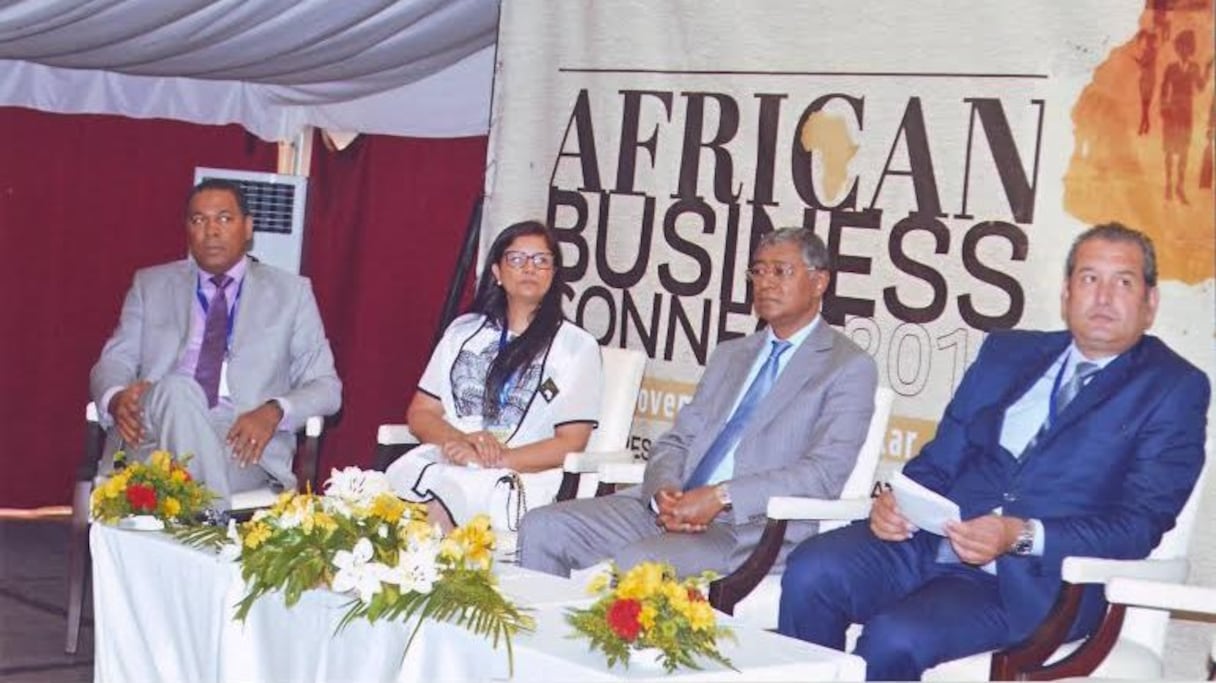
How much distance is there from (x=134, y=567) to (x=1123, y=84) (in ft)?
9.16

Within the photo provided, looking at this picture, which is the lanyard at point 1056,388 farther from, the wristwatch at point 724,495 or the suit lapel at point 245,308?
the suit lapel at point 245,308

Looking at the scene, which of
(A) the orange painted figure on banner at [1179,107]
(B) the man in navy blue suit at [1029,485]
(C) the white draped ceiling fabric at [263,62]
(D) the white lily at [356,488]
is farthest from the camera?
(C) the white draped ceiling fabric at [263,62]

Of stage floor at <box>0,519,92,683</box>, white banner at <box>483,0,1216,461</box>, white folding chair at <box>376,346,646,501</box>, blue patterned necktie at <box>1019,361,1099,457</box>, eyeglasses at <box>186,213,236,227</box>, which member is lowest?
stage floor at <box>0,519,92,683</box>

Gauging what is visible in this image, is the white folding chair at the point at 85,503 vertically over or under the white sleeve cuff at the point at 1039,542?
under

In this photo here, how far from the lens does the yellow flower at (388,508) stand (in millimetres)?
4273

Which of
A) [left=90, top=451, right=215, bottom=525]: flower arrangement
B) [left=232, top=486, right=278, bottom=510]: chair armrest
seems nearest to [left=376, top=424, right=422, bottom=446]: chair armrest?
[left=232, top=486, right=278, bottom=510]: chair armrest

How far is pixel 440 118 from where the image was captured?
8.25 m

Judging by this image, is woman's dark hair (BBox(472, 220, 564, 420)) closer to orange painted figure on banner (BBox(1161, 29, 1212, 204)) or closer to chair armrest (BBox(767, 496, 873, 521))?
chair armrest (BBox(767, 496, 873, 521))

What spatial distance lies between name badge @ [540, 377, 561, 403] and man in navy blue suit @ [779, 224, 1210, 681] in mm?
1286

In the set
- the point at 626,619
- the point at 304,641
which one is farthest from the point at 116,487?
the point at 626,619

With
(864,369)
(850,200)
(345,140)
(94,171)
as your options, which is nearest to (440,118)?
(345,140)

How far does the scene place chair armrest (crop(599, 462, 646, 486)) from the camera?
18.9 feet

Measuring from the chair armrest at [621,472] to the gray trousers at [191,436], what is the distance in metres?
1.16

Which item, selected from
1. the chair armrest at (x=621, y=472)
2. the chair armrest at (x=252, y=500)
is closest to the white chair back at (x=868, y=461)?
the chair armrest at (x=621, y=472)
